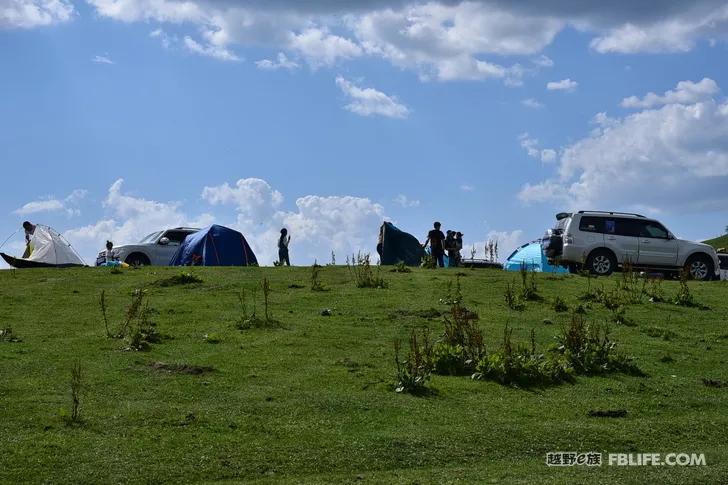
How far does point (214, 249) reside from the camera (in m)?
37.3

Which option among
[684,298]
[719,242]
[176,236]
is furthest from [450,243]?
[719,242]

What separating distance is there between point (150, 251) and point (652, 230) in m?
19.2

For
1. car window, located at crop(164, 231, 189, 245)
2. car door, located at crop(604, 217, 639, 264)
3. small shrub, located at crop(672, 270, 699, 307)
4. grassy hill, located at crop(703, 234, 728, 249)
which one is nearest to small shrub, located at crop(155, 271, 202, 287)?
small shrub, located at crop(672, 270, 699, 307)

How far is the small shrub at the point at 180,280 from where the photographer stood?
24719 millimetres

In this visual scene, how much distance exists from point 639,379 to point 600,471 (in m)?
4.73

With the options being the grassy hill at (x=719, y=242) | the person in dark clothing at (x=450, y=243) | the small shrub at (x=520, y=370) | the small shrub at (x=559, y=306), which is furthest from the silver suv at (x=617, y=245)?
the grassy hill at (x=719, y=242)

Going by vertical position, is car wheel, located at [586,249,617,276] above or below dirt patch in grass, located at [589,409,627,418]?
above

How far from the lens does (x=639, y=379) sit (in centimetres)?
1457

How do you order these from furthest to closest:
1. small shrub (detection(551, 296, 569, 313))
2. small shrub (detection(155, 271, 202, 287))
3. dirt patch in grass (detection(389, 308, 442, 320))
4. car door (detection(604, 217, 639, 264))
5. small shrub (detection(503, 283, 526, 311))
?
car door (detection(604, 217, 639, 264)), small shrub (detection(155, 271, 202, 287)), small shrub (detection(503, 283, 526, 311)), small shrub (detection(551, 296, 569, 313)), dirt patch in grass (detection(389, 308, 442, 320))

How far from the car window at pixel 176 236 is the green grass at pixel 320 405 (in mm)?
19004

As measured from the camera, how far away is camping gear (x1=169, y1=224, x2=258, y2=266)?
37.1 m

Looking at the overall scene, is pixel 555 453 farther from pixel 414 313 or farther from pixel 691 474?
pixel 414 313

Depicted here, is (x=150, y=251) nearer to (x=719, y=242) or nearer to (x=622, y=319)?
(x=622, y=319)

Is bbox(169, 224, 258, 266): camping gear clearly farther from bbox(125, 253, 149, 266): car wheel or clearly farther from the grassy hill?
the grassy hill
